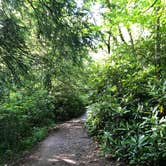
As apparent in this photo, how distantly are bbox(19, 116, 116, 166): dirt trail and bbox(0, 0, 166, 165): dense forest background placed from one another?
35 cm

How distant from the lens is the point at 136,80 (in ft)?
22.3

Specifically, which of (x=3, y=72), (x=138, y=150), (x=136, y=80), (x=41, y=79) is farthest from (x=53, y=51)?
(x=138, y=150)

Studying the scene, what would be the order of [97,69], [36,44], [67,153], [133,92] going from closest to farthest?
[36,44] → [67,153] → [133,92] → [97,69]

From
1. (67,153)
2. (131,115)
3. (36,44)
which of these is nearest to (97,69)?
(131,115)

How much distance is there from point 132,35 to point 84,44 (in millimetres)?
8814

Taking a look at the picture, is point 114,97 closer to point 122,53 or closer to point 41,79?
point 122,53

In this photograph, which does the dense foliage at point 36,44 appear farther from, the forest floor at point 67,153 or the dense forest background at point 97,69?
the forest floor at point 67,153

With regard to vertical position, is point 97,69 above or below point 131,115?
above

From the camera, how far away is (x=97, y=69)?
29.3 ft

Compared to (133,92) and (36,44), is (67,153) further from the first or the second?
(36,44)

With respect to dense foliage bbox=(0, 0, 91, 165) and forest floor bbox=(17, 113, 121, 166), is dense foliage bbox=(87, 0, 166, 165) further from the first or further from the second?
dense foliage bbox=(0, 0, 91, 165)

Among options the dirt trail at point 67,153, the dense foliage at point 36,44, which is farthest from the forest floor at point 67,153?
the dense foliage at point 36,44

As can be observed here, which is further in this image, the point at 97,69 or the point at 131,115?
the point at 97,69

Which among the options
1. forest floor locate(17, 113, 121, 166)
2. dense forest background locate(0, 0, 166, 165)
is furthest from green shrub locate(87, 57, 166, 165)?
forest floor locate(17, 113, 121, 166)
